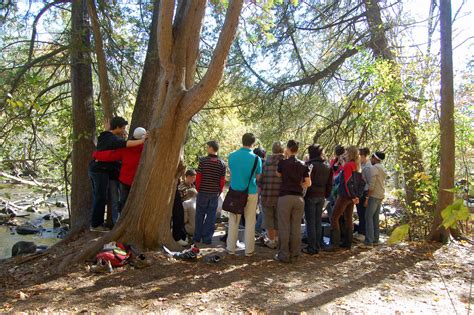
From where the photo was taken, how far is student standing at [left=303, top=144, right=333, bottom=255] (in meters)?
6.07

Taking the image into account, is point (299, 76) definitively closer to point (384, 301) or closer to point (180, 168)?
point (180, 168)

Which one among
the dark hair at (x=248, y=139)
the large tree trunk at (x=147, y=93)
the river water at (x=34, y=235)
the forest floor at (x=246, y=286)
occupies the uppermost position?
the large tree trunk at (x=147, y=93)

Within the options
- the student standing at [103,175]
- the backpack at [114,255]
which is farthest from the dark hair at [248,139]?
the backpack at [114,255]

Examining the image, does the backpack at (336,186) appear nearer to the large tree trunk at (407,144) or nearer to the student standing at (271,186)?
the student standing at (271,186)

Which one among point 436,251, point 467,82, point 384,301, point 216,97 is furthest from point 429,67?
point 216,97

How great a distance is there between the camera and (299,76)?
11383mm

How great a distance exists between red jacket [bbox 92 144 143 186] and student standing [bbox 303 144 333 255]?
8.44ft

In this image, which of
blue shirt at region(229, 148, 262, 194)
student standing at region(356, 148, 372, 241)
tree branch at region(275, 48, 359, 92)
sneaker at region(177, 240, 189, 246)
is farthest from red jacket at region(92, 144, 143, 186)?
tree branch at region(275, 48, 359, 92)

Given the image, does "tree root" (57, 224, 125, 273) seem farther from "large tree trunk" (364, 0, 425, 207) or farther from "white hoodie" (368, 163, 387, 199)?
"large tree trunk" (364, 0, 425, 207)

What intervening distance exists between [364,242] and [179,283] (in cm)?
382

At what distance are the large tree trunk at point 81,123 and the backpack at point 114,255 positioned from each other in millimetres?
1831

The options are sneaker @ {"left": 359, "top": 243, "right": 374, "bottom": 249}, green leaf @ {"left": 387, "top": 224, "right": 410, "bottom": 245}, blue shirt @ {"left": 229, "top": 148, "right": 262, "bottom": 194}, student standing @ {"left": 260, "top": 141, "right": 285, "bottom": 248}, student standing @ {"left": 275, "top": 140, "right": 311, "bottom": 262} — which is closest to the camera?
green leaf @ {"left": 387, "top": 224, "right": 410, "bottom": 245}

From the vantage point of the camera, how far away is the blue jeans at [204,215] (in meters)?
6.54

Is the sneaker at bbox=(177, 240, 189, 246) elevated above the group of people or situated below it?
below
